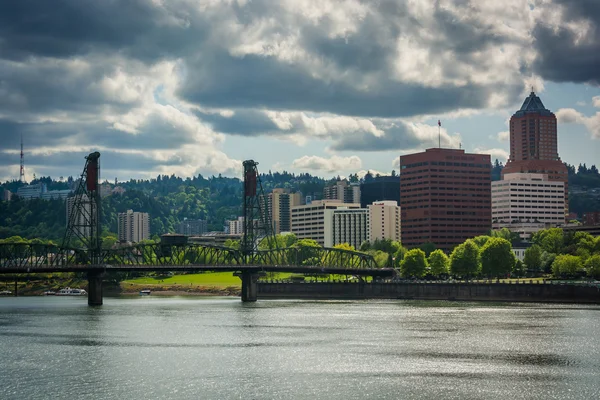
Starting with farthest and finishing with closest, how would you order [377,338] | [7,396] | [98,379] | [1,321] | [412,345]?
[1,321] < [377,338] < [412,345] < [98,379] < [7,396]

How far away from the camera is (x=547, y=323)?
442 feet

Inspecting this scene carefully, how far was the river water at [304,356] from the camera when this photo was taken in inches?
3078

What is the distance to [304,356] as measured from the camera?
9881cm

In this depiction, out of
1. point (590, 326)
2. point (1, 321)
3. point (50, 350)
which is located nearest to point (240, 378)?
point (50, 350)

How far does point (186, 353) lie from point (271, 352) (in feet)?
27.6

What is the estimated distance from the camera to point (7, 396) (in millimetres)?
74812

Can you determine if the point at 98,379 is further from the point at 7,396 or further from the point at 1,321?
the point at 1,321

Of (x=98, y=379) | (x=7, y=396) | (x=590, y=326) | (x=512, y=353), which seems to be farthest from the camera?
(x=590, y=326)

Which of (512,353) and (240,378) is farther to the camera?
(512,353)

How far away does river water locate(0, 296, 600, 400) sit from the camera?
7819cm

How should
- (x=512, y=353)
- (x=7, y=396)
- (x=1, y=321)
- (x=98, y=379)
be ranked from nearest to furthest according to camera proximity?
1. (x=7, y=396)
2. (x=98, y=379)
3. (x=512, y=353)
4. (x=1, y=321)

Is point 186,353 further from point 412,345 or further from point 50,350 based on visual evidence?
point 412,345

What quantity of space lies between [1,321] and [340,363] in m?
73.5

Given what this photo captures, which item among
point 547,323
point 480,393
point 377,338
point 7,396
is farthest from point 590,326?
point 7,396
